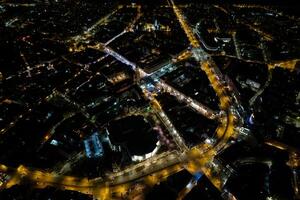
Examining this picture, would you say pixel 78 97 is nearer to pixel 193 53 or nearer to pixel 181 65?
pixel 181 65

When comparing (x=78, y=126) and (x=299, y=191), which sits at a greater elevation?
(x=299, y=191)

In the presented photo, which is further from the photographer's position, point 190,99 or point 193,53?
point 193,53

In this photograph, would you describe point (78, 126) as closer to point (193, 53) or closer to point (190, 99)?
point (190, 99)

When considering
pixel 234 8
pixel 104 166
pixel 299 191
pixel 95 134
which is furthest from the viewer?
pixel 234 8

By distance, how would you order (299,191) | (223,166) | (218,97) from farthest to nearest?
1. (218,97)
2. (223,166)
3. (299,191)

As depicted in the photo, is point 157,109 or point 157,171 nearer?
point 157,171

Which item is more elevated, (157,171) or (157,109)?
(157,171)

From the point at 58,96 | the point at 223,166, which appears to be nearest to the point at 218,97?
the point at 223,166
